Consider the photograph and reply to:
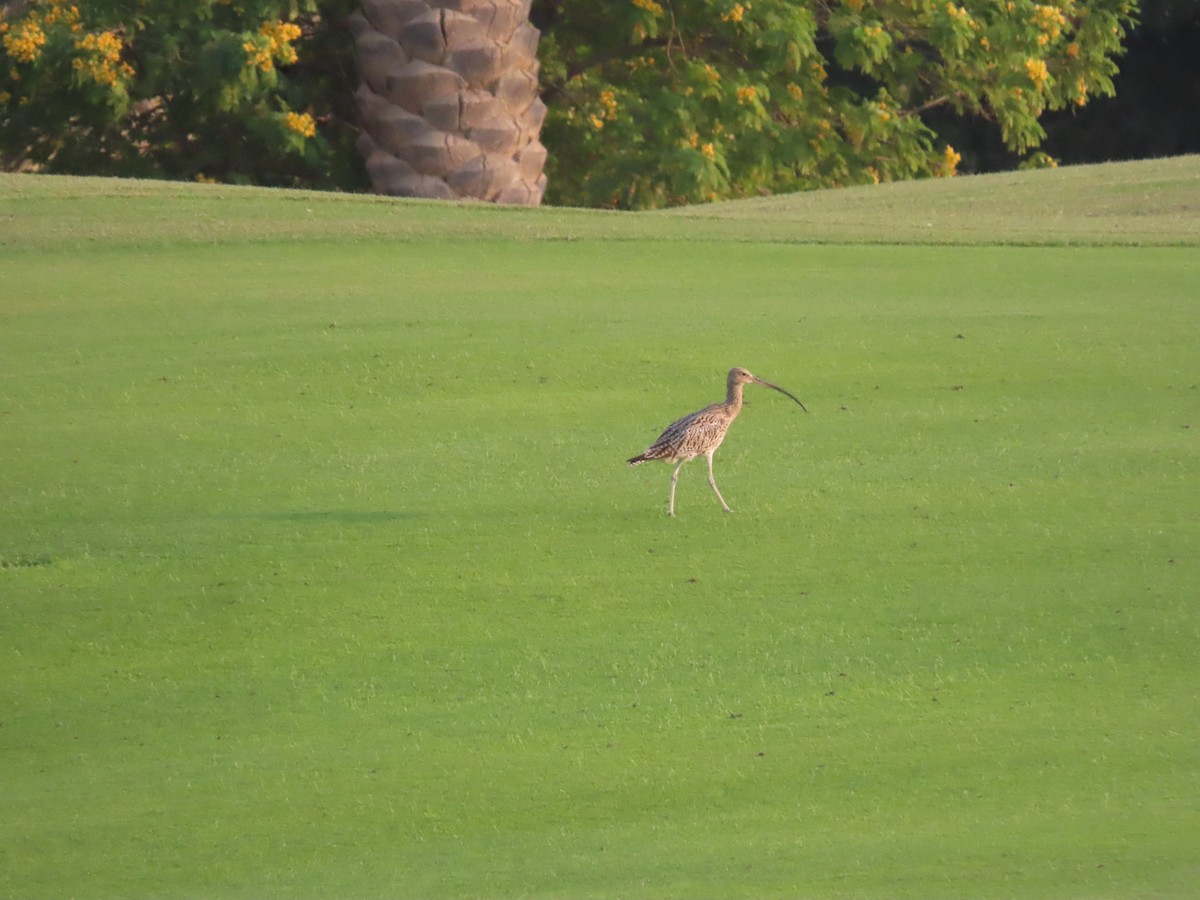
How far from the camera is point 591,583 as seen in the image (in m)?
7.93

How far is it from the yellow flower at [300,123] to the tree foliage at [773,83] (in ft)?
12.8

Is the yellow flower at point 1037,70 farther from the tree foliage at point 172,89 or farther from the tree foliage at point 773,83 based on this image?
the tree foliage at point 172,89

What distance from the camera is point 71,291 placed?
13.0 m

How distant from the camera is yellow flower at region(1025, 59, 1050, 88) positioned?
24.5 m

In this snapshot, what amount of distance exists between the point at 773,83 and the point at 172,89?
26.0 feet

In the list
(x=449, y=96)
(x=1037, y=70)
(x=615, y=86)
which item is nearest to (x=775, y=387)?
(x=449, y=96)

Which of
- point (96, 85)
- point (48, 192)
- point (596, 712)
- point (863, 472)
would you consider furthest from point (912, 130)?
point (596, 712)

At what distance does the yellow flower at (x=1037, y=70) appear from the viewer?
2445cm

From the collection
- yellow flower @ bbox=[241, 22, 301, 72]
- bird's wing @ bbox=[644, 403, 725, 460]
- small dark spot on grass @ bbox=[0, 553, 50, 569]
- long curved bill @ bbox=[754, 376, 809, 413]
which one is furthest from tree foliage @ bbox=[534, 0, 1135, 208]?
small dark spot on grass @ bbox=[0, 553, 50, 569]

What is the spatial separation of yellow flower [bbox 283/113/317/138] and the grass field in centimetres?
826

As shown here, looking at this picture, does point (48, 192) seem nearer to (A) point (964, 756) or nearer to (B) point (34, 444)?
(B) point (34, 444)

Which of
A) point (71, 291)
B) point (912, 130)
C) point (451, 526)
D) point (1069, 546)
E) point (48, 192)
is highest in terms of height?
point (1069, 546)

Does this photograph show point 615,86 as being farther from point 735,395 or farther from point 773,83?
point 735,395

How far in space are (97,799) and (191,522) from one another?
248cm
